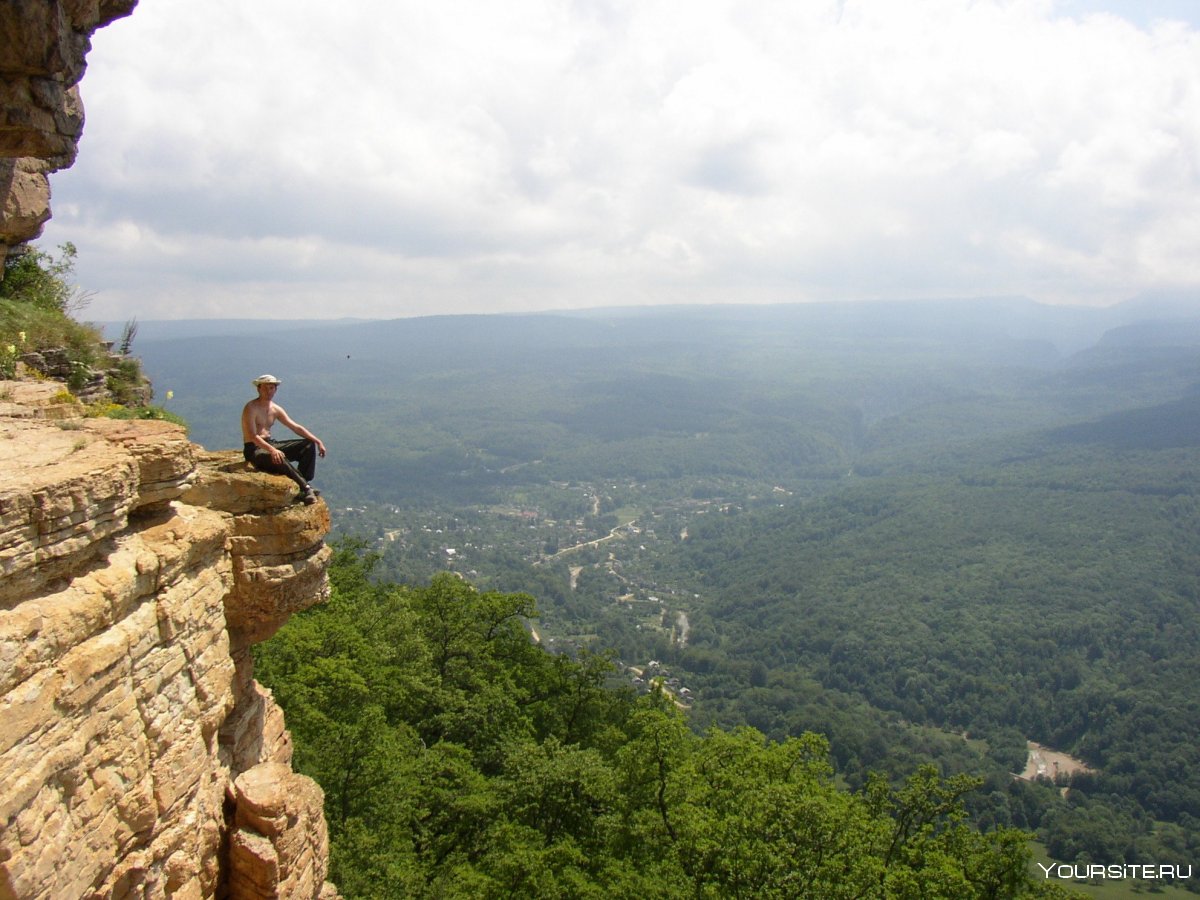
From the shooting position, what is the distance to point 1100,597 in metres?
114

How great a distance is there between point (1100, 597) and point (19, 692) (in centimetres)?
14435

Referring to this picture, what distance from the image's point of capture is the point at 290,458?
11180 mm

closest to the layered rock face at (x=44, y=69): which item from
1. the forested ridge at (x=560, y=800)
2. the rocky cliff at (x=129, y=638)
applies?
the rocky cliff at (x=129, y=638)

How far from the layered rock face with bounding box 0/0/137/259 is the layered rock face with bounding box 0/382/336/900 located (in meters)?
3.78

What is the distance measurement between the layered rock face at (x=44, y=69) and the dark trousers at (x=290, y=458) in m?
5.06

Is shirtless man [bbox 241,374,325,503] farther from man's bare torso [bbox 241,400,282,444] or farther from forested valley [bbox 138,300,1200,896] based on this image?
forested valley [bbox 138,300,1200,896]

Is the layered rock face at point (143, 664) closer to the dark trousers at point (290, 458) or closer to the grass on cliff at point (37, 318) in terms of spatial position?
the dark trousers at point (290, 458)

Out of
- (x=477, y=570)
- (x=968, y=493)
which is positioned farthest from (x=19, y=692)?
(x=968, y=493)

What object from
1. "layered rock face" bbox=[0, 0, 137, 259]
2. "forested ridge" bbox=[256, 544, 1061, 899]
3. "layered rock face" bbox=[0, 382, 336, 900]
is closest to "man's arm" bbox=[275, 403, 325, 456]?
"layered rock face" bbox=[0, 382, 336, 900]

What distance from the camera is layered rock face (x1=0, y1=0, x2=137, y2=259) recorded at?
8336 mm

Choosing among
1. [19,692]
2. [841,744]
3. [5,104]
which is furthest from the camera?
[841,744]

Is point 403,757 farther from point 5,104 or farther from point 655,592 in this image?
point 655,592

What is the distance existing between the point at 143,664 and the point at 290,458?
4.71m

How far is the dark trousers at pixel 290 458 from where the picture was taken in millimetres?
10000
